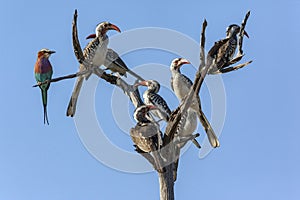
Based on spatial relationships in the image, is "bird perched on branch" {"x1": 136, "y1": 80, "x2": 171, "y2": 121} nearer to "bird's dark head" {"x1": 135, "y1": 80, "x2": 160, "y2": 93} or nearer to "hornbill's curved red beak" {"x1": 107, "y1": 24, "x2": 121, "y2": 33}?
"bird's dark head" {"x1": 135, "y1": 80, "x2": 160, "y2": 93}

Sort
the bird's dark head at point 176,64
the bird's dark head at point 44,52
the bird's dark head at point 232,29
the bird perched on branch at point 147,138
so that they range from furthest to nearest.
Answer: the bird's dark head at point 176,64
the bird's dark head at point 232,29
the bird's dark head at point 44,52
the bird perched on branch at point 147,138

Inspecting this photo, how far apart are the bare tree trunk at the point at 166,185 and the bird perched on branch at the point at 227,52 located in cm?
124

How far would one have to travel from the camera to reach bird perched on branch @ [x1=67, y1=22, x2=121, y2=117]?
24.1ft

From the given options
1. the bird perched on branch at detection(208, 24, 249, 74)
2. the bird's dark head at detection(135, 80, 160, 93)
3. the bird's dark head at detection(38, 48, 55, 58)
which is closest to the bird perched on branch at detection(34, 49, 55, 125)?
the bird's dark head at detection(38, 48, 55, 58)

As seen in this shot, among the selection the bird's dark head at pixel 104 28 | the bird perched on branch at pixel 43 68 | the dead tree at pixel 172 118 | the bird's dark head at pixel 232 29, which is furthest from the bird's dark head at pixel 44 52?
the bird's dark head at pixel 232 29

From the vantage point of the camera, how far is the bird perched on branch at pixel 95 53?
24.1 ft

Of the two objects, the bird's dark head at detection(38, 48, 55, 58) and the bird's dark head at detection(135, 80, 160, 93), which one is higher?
the bird's dark head at detection(38, 48, 55, 58)

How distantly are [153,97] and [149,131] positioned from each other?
1.86m

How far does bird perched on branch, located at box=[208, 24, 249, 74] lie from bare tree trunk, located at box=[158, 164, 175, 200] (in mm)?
1242

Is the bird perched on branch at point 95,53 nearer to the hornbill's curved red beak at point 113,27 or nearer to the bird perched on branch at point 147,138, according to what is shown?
the hornbill's curved red beak at point 113,27

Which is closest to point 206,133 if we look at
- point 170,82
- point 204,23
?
point 170,82

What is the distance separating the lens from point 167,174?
635 centimetres

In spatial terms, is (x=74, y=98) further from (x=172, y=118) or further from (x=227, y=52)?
(x=227, y=52)

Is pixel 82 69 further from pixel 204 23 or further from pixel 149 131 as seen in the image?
pixel 204 23
